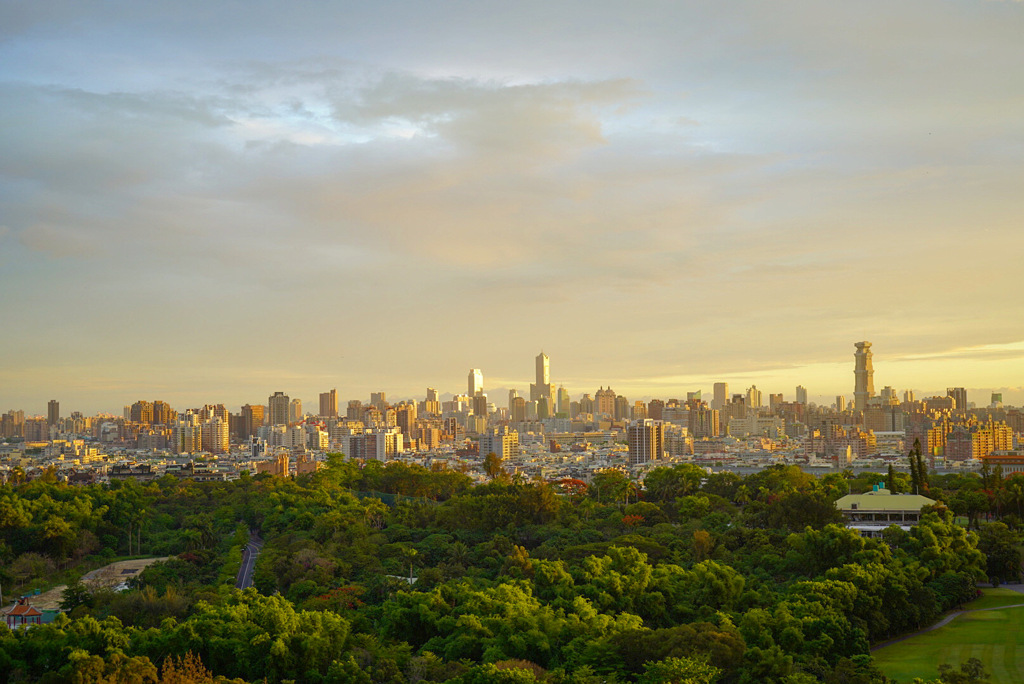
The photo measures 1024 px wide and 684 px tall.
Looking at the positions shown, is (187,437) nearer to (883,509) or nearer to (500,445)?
(500,445)

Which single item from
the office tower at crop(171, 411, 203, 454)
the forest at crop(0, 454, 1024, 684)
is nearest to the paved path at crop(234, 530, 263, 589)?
the forest at crop(0, 454, 1024, 684)

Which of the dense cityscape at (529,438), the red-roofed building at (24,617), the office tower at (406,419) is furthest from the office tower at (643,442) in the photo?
the red-roofed building at (24,617)

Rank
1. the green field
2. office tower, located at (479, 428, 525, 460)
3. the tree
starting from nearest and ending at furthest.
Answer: the tree < the green field < office tower, located at (479, 428, 525, 460)

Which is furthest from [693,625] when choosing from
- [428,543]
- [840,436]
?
[840,436]

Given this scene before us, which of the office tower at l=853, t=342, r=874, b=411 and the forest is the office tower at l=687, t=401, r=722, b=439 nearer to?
the office tower at l=853, t=342, r=874, b=411

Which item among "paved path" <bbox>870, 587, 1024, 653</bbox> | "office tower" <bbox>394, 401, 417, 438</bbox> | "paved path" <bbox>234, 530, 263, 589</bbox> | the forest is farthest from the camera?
"office tower" <bbox>394, 401, 417, 438</bbox>

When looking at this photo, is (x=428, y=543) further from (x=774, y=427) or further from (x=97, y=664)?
(x=774, y=427)
